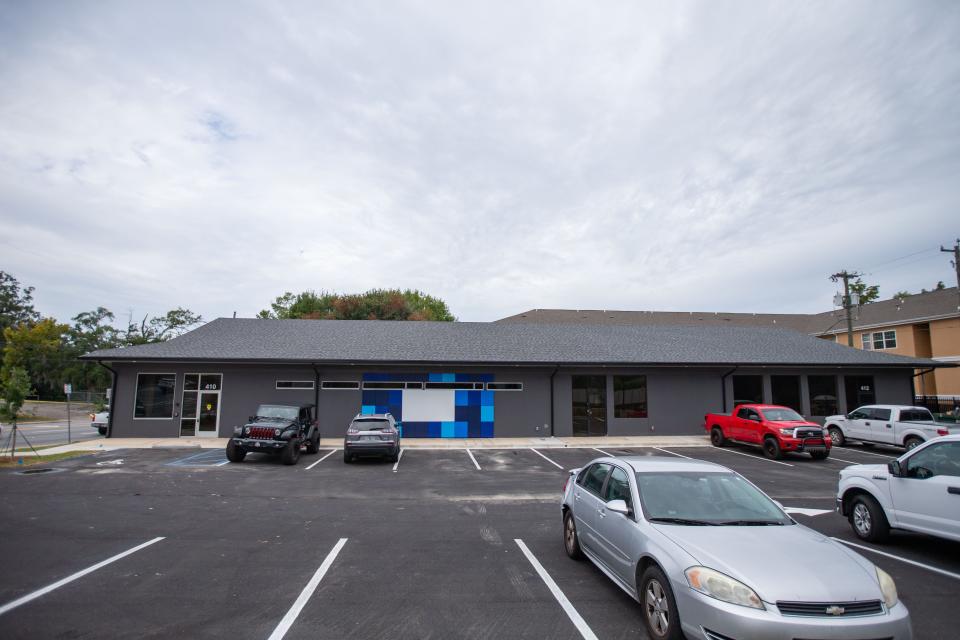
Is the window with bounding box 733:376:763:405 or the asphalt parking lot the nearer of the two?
the asphalt parking lot

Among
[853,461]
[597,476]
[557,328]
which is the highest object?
[557,328]

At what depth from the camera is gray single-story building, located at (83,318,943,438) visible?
21.5m

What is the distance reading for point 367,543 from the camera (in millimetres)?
7441

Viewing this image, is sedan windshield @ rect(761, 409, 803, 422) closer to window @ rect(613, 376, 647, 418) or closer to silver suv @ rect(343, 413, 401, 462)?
window @ rect(613, 376, 647, 418)

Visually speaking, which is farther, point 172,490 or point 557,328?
point 557,328

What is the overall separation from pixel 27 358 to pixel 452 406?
176 feet

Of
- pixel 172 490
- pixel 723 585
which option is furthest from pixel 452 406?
pixel 723 585

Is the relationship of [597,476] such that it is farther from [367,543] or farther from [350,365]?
[350,365]

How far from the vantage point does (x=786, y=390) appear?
81.9 feet

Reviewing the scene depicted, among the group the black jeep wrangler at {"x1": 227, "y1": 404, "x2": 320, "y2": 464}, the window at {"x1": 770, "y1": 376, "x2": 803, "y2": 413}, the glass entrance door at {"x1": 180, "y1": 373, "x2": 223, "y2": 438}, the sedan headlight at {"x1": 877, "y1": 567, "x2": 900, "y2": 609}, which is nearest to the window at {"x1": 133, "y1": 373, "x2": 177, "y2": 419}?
the glass entrance door at {"x1": 180, "y1": 373, "x2": 223, "y2": 438}

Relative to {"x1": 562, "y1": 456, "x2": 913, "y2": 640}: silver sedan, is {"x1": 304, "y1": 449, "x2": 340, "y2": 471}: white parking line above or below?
below

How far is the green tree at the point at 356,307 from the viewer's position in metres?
48.6

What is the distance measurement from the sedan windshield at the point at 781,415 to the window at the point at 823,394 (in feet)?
27.5

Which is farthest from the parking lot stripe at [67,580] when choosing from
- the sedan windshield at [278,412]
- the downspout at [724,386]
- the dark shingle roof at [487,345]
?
the downspout at [724,386]
